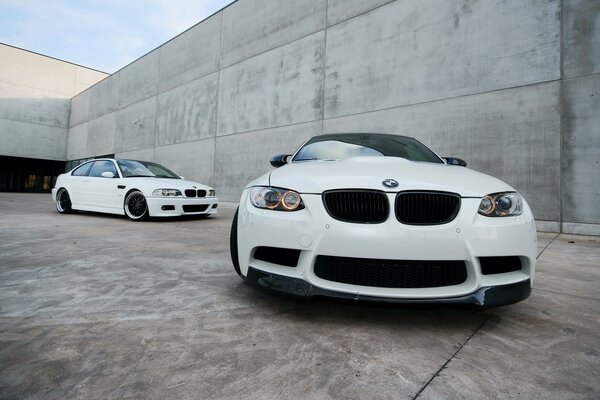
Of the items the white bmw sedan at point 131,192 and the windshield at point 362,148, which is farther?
the white bmw sedan at point 131,192

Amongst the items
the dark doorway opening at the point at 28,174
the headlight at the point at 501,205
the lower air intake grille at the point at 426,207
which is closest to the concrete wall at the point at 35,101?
the dark doorway opening at the point at 28,174

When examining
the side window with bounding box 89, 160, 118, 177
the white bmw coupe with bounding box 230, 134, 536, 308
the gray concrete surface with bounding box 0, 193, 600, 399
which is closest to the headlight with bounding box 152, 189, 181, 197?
the side window with bounding box 89, 160, 118, 177

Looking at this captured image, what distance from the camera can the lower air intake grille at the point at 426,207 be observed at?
1.57m

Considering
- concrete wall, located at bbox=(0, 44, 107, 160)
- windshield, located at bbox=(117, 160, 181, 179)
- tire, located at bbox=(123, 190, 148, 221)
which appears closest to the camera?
tire, located at bbox=(123, 190, 148, 221)

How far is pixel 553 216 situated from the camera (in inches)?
217

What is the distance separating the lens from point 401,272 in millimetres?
1530

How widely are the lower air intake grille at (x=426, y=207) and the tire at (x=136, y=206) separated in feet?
17.3

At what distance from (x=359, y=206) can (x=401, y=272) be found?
376mm

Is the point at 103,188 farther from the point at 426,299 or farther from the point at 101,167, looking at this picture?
the point at 426,299

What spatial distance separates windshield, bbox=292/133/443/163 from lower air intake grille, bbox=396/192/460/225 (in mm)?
1044

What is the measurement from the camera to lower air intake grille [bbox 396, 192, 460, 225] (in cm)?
157

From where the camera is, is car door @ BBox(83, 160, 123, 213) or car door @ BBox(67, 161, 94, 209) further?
car door @ BBox(67, 161, 94, 209)

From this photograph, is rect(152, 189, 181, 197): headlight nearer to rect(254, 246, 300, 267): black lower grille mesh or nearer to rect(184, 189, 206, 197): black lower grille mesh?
rect(184, 189, 206, 197): black lower grille mesh

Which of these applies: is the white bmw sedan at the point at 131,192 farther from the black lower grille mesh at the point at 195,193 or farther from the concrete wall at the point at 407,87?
the concrete wall at the point at 407,87
